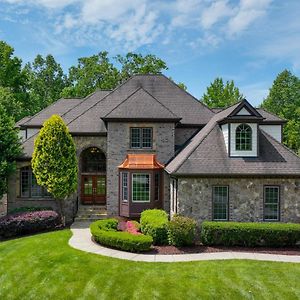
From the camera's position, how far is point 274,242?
17.1m

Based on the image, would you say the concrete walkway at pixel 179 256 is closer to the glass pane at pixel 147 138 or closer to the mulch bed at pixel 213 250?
the mulch bed at pixel 213 250

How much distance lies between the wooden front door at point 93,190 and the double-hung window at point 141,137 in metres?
4.40

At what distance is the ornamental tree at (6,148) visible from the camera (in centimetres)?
2272

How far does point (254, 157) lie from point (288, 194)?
2594 millimetres

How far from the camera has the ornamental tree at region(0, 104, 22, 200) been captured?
22.7 m

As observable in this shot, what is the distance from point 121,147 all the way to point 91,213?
16.4ft

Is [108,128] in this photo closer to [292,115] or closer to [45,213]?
[45,213]

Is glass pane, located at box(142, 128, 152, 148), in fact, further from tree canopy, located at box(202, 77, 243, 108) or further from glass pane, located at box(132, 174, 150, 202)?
tree canopy, located at box(202, 77, 243, 108)

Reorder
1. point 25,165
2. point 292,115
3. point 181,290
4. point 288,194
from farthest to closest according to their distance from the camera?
1. point 292,115
2. point 25,165
3. point 288,194
4. point 181,290

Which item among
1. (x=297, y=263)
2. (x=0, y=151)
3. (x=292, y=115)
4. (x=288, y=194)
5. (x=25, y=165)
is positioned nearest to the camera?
(x=297, y=263)

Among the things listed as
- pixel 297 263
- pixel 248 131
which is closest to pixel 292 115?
pixel 248 131

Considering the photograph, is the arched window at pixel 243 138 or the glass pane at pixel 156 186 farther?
the glass pane at pixel 156 186

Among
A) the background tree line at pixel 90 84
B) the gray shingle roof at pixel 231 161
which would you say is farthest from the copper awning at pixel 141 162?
the background tree line at pixel 90 84

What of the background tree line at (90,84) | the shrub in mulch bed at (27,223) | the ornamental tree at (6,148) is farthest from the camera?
the background tree line at (90,84)
